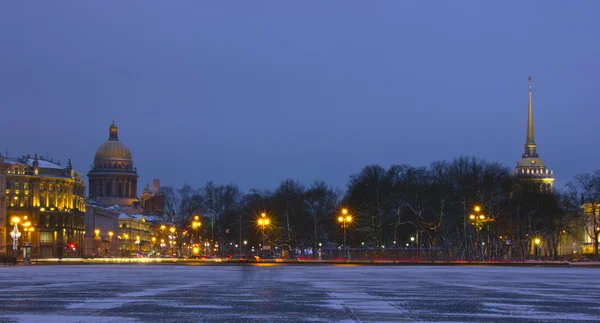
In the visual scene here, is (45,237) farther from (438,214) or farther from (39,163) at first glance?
(438,214)

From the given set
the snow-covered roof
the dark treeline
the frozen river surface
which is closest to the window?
the snow-covered roof

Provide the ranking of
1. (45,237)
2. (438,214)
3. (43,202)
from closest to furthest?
(438,214) → (45,237) → (43,202)

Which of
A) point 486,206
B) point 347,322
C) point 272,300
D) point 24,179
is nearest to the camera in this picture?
point 347,322

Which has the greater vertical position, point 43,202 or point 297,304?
point 43,202

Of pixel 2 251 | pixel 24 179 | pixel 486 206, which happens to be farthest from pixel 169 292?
pixel 24 179

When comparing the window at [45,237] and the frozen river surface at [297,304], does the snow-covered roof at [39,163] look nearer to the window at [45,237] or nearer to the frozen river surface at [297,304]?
the window at [45,237]

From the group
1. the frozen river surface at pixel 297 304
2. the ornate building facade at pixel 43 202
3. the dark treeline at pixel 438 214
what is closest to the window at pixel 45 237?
the ornate building facade at pixel 43 202

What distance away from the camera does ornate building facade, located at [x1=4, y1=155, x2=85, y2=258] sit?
183 m

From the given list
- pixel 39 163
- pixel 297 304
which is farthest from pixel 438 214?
pixel 39 163

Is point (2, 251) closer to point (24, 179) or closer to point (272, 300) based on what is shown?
point (24, 179)

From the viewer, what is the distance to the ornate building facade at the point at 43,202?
600 feet

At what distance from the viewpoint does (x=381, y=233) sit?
4651 inches

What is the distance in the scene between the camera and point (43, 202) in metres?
190

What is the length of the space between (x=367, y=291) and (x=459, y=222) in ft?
275
